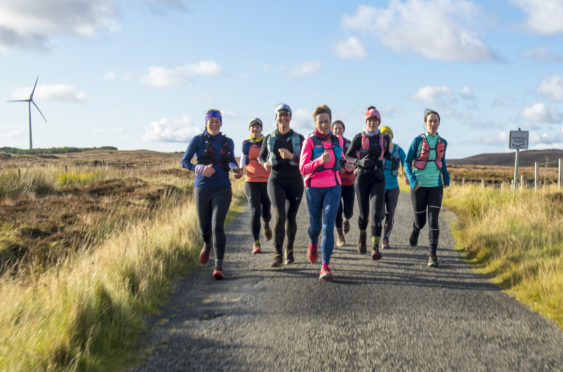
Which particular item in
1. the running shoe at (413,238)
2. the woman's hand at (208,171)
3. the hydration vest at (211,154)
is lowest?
the running shoe at (413,238)

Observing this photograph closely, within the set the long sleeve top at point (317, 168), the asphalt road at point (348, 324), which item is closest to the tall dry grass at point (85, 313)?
the asphalt road at point (348, 324)

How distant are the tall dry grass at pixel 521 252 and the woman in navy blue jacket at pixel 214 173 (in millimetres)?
3680

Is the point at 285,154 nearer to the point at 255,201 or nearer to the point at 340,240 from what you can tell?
the point at 255,201

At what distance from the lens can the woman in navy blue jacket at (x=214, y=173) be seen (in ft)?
21.1

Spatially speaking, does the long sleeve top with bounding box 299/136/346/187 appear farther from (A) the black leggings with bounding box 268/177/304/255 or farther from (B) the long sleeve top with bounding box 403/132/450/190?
(B) the long sleeve top with bounding box 403/132/450/190

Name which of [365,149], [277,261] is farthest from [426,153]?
[277,261]

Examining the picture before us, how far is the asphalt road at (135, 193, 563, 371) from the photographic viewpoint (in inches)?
147

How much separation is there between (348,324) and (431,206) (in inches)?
128

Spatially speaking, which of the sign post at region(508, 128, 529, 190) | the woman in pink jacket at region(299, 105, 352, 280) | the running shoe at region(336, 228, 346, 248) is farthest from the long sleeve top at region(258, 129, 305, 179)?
the sign post at region(508, 128, 529, 190)

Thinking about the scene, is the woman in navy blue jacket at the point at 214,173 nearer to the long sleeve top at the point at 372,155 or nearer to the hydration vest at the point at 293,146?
the hydration vest at the point at 293,146

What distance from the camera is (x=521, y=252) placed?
7.05m

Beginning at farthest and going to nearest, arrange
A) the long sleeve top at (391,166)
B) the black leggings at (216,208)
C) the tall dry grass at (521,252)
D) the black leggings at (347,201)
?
the black leggings at (347,201)
the long sleeve top at (391,166)
the black leggings at (216,208)
the tall dry grass at (521,252)

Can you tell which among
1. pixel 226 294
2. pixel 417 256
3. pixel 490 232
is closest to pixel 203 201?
pixel 226 294

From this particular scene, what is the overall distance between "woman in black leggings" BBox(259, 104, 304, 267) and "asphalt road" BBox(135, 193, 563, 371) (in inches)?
26.9
